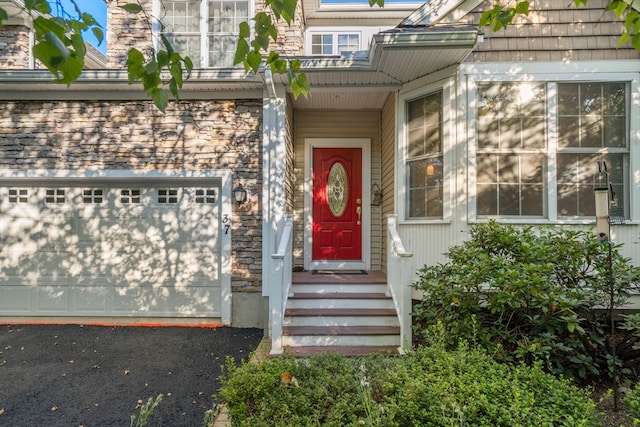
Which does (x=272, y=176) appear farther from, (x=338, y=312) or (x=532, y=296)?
(x=532, y=296)

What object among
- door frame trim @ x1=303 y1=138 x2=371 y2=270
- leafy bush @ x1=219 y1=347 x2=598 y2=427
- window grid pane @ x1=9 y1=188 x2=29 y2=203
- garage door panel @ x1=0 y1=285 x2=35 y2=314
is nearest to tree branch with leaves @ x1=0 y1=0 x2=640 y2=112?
leafy bush @ x1=219 y1=347 x2=598 y2=427

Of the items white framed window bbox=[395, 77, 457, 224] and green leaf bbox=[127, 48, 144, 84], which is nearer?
green leaf bbox=[127, 48, 144, 84]

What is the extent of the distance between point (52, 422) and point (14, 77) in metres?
4.58

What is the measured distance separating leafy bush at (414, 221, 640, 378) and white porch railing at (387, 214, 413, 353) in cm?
31

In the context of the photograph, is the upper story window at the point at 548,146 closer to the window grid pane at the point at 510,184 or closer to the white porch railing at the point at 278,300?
the window grid pane at the point at 510,184

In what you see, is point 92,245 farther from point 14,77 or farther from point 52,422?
point 52,422

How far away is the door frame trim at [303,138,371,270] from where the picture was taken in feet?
20.9

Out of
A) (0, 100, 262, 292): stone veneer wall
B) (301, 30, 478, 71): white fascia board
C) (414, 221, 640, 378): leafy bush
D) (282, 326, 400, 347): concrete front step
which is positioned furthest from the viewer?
(0, 100, 262, 292): stone veneer wall

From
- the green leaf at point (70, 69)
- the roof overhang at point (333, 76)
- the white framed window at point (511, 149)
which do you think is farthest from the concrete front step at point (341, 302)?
the green leaf at point (70, 69)

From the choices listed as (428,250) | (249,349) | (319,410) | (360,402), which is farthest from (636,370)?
(249,349)

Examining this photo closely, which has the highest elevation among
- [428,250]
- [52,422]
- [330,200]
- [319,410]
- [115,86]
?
[115,86]

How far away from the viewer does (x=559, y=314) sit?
11.3 ft

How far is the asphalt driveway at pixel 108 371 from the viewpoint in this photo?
10.6 ft

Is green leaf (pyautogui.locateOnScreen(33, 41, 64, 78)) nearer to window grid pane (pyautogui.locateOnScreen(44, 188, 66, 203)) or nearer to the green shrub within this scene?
the green shrub
